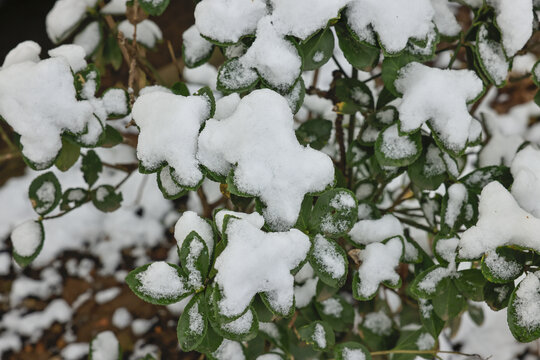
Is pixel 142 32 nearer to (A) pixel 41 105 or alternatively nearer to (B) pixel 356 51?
(A) pixel 41 105

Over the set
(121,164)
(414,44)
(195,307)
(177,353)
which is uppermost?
(414,44)

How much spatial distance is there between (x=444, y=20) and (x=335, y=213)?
451 mm

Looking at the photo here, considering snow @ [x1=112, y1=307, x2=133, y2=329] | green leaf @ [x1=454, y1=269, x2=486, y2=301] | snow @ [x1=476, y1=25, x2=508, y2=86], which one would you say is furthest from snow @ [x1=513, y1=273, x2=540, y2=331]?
snow @ [x1=112, y1=307, x2=133, y2=329]

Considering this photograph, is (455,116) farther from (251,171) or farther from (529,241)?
(251,171)

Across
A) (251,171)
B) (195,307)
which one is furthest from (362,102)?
(195,307)

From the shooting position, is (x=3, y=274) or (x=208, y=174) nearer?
(x=208, y=174)

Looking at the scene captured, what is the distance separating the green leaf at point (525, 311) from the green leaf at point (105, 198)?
829 millimetres

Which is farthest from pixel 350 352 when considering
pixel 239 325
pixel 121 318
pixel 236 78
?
pixel 121 318

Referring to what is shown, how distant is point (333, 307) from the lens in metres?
1.08

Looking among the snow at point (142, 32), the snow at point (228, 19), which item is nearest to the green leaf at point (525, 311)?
the snow at point (228, 19)

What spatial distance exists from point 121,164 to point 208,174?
26.8 inches

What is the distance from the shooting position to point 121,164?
4.27ft

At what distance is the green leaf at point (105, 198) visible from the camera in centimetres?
111

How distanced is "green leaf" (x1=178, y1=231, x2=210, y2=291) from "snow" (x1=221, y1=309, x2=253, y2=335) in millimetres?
67
